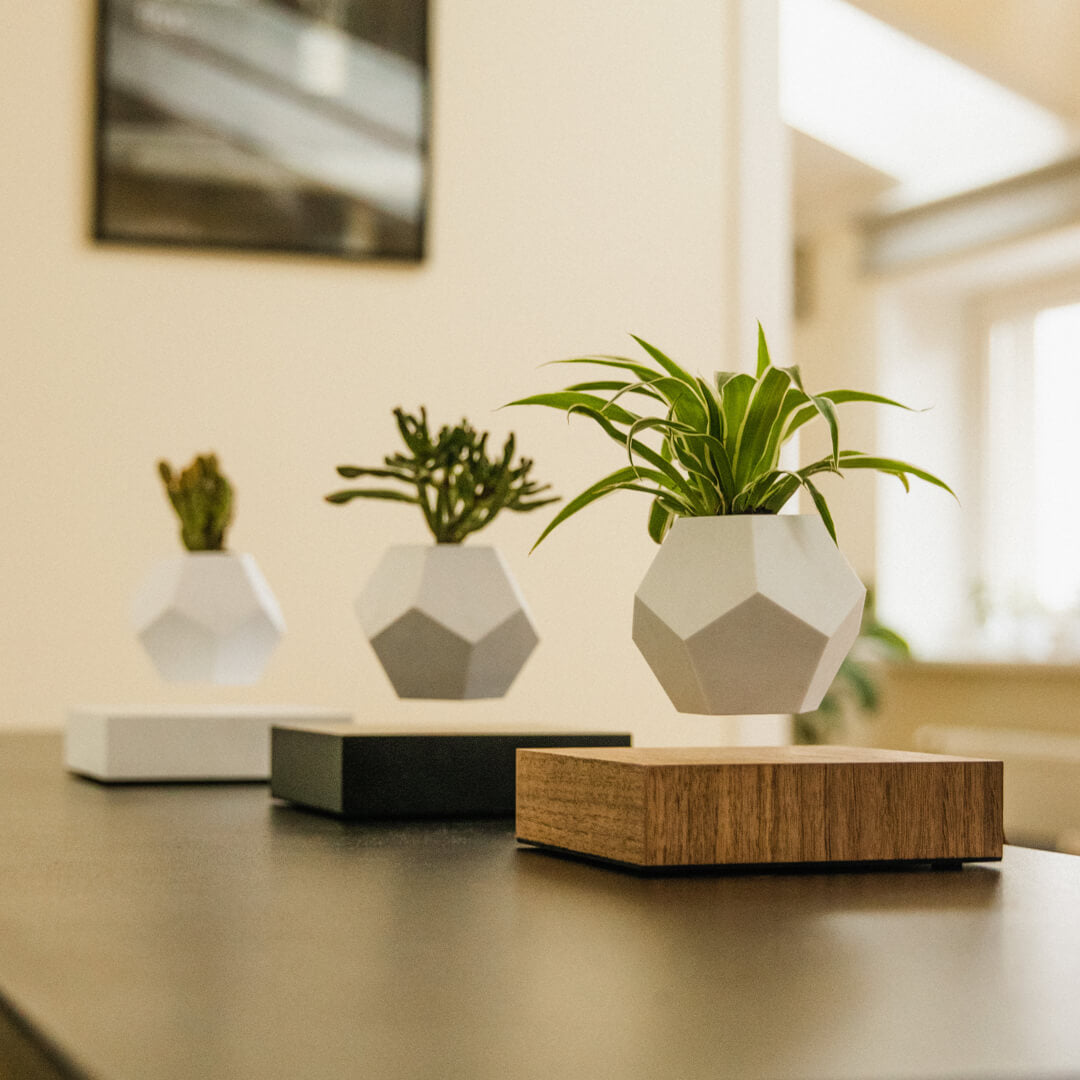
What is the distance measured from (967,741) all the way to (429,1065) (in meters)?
5.30

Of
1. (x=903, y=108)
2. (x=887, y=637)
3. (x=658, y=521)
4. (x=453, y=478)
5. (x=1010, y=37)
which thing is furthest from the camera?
(x=903, y=108)

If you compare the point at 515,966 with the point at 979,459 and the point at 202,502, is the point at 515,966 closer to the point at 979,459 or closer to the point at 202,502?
the point at 202,502

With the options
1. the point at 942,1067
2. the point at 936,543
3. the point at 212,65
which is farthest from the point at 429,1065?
the point at 936,543

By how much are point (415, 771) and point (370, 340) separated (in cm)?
186

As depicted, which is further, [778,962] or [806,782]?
[806,782]

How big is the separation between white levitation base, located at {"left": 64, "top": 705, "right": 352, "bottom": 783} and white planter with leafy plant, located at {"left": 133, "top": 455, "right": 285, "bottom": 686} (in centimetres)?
11

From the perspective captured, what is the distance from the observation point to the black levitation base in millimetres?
1050

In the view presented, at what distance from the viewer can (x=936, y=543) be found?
5953mm

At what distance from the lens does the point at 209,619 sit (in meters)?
1.48

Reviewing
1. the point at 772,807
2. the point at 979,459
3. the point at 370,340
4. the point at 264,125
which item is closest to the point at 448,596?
the point at 772,807

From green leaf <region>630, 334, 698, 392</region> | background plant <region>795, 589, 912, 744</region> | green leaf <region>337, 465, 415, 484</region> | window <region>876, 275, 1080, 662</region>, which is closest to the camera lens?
green leaf <region>630, 334, 698, 392</region>

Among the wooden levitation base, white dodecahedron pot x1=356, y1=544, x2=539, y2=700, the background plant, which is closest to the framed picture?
white dodecahedron pot x1=356, y1=544, x2=539, y2=700

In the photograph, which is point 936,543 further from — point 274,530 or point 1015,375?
point 274,530

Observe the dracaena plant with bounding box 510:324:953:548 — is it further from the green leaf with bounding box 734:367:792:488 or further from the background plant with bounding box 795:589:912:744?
the background plant with bounding box 795:589:912:744
